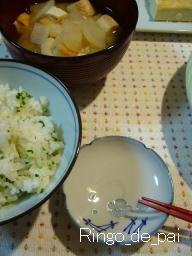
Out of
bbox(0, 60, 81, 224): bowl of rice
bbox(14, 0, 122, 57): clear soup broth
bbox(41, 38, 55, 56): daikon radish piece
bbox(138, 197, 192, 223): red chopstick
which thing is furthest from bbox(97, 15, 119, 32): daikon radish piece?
bbox(138, 197, 192, 223): red chopstick

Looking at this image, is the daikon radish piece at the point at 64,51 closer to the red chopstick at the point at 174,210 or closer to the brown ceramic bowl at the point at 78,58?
the brown ceramic bowl at the point at 78,58

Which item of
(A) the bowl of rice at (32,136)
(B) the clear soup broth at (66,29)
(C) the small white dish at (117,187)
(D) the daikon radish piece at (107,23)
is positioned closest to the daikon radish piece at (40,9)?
(B) the clear soup broth at (66,29)

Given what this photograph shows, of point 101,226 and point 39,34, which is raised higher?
point 39,34

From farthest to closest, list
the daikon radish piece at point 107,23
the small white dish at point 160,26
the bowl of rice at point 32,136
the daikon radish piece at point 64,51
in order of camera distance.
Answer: the small white dish at point 160,26 < the daikon radish piece at point 107,23 < the daikon radish piece at point 64,51 < the bowl of rice at point 32,136

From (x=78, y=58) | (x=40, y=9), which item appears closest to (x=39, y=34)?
(x=40, y=9)

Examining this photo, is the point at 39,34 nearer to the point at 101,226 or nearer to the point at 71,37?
the point at 71,37

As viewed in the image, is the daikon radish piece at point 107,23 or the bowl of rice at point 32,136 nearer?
the bowl of rice at point 32,136
